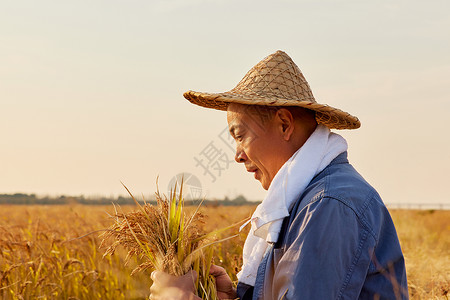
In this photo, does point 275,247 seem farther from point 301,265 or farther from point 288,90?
point 288,90

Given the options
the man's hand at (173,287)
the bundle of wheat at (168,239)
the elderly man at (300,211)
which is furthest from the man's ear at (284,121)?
the man's hand at (173,287)

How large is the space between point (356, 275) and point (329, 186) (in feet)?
1.18

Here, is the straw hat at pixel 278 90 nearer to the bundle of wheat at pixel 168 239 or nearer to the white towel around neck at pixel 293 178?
the white towel around neck at pixel 293 178

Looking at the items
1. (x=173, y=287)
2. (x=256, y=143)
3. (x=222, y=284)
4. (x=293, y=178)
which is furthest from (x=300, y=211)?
(x=222, y=284)

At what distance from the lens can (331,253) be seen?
70.4 inches

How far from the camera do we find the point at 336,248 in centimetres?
180

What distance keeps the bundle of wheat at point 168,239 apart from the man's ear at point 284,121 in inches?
22.0

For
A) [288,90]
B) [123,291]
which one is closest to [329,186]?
[288,90]

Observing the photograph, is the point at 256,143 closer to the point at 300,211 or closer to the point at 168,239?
the point at 300,211

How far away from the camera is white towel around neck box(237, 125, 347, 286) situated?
83.3 inches

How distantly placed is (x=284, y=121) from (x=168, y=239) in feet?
2.61

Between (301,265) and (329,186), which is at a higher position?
(329,186)

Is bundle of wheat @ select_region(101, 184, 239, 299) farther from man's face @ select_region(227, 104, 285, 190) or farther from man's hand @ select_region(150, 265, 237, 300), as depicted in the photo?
man's face @ select_region(227, 104, 285, 190)

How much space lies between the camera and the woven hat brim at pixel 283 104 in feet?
7.33
